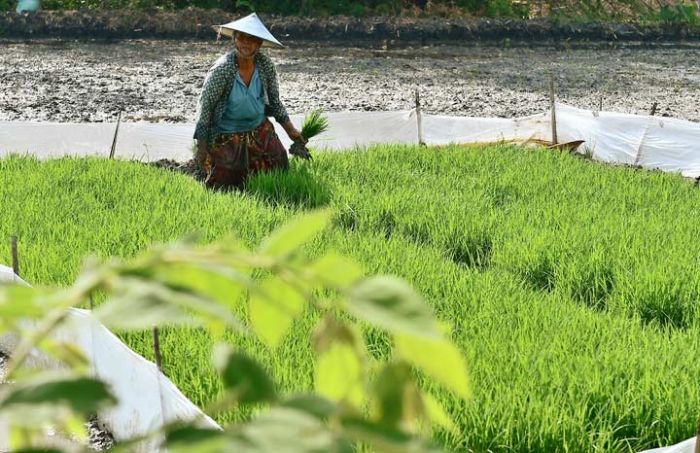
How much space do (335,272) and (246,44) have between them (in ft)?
15.1

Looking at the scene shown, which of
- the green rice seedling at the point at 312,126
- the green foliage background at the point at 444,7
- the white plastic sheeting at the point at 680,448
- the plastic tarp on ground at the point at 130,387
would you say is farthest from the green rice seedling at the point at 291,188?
the green foliage background at the point at 444,7

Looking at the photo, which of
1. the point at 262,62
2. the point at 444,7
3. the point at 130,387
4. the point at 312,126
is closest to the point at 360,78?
the point at 312,126

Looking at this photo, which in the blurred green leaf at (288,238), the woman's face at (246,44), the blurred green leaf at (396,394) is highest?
the blurred green leaf at (288,238)

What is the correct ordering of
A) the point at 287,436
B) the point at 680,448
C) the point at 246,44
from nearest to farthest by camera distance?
1. the point at 287,436
2. the point at 680,448
3. the point at 246,44

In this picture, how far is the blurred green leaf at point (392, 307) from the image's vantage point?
38cm

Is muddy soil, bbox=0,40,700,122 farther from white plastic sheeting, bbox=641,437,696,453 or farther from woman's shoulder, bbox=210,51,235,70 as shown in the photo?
white plastic sheeting, bbox=641,437,696,453

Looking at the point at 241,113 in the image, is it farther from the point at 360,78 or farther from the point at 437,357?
the point at 437,357

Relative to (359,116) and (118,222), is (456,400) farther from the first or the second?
(359,116)

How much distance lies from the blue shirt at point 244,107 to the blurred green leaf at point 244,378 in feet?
14.9

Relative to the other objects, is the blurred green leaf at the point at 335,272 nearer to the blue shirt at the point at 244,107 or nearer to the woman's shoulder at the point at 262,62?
the blue shirt at the point at 244,107

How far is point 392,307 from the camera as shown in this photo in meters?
0.39

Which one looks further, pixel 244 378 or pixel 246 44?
pixel 246 44

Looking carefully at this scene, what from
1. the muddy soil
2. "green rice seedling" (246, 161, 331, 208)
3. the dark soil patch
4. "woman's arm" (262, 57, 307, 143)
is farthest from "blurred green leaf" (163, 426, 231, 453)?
the dark soil patch

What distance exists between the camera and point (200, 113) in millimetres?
4883
